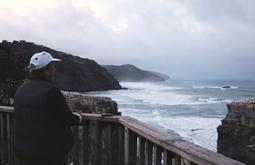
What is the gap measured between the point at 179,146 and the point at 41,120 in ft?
3.59

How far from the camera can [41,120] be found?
3.61 metres

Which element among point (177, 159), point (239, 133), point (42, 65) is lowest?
point (239, 133)

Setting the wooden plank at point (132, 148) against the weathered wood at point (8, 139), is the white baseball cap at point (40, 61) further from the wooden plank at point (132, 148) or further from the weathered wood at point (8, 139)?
the weathered wood at point (8, 139)

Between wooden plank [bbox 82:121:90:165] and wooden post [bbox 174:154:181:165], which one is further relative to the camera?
wooden plank [bbox 82:121:90:165]

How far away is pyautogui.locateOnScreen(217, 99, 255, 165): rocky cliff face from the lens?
2692cm

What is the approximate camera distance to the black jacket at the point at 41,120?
3.58 m

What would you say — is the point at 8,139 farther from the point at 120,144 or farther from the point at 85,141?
the point at 120,144

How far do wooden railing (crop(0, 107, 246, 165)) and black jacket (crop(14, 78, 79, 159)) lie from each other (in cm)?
77

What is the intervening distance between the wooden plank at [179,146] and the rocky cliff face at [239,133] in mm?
23019

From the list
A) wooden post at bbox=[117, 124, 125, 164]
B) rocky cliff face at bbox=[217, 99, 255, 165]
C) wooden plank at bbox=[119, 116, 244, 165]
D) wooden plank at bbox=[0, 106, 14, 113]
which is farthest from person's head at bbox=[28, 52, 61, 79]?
rocky cliff face at bbox=[217, 99, 255, 165]

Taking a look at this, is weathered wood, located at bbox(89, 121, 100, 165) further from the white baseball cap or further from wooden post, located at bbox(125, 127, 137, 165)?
the white baseball cap

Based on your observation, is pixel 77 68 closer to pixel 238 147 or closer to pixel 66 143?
pixel 238 147

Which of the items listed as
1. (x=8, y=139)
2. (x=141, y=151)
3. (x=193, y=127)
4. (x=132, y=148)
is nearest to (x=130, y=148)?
(x=132, y=148)

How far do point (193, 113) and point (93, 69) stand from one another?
6984cm
